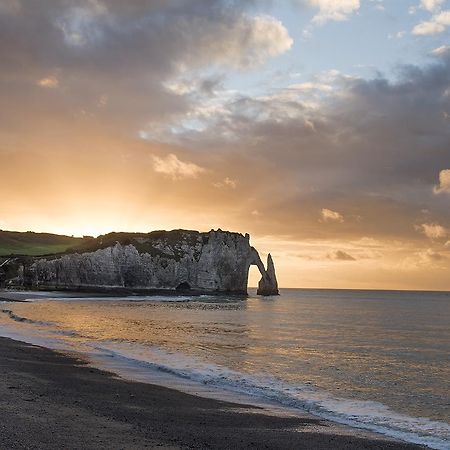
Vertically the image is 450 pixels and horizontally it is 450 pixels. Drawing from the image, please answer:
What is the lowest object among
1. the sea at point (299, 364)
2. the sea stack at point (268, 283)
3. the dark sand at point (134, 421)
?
the sea at point (299, 364)

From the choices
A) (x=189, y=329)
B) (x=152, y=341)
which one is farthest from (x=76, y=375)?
(x=189, y=329)

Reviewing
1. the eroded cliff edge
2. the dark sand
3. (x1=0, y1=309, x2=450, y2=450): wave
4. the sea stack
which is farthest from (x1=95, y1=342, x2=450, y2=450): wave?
the sea stack

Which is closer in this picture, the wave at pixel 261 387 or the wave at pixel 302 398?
the wave at pixel 302 398

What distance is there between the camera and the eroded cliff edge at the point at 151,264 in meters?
131

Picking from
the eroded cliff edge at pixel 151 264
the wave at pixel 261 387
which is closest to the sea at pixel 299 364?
the wave at pixel 261 387

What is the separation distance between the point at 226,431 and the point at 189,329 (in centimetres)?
3665

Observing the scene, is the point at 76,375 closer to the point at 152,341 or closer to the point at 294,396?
the point at 294,396

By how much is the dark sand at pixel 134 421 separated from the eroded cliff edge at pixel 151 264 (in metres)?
116

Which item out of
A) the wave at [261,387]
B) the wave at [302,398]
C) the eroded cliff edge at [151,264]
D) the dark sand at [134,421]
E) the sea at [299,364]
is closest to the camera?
the dark sand at [134,421]

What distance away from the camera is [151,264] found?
13862 cm

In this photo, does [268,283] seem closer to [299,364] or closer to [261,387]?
[299,364]

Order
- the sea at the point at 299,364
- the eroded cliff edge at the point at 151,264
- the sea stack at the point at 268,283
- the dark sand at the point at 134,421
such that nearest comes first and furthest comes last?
1. the dark sand at the point at 134,421
2. the sea at the point at 299,364
3. the eroded cliff edge at the point at 151,264
4. the sea stack at the point at 268,283

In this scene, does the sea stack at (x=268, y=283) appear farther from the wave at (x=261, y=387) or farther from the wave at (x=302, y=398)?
the wave at (x=302, y=398)

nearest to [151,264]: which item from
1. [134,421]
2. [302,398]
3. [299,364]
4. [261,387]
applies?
[299,364]
